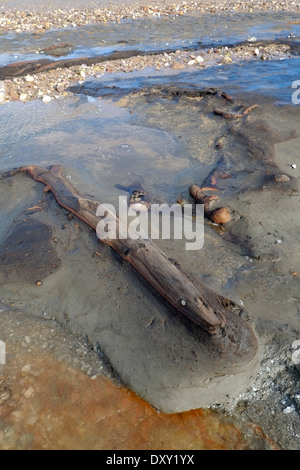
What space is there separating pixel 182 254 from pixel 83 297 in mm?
1140

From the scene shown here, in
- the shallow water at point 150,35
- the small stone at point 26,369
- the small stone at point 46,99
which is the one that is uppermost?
the shallow water at point 150,35

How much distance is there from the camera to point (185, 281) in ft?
10.7

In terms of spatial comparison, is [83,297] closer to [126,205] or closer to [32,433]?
[32,433]

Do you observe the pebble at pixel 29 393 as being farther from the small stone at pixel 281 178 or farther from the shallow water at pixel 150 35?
the shallow water at pixel 150 35

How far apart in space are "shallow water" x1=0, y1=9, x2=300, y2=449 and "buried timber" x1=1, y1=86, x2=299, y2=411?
1 cm

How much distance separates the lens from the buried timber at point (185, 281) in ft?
9.90

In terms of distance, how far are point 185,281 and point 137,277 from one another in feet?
1.68

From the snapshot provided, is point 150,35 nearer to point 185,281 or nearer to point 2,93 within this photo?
point 2,93

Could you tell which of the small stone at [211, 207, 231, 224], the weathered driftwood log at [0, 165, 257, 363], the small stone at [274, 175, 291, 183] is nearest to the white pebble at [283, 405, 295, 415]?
the weathered driftwood log at [0, 165, 257, 363]

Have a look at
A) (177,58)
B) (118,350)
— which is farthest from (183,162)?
(177,58)

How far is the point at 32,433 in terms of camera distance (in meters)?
2.76

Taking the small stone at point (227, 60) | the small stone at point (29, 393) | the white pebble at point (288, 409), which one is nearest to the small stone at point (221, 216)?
the white pebble at point (288, 409)

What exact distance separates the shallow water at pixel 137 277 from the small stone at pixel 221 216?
182 mm

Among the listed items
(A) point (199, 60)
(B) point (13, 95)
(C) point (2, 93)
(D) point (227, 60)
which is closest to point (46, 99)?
(B) point (13, 95)
